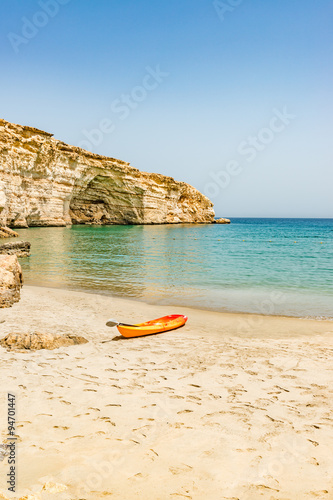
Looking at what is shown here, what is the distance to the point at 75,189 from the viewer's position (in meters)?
56.8

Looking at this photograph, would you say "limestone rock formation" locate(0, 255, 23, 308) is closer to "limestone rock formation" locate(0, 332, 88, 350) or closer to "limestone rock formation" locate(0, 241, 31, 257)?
"limestone rock formation" locate(0, 332, 88, 350)

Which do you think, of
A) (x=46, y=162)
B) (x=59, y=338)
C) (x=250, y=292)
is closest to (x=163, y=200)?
(x=46, y=162)

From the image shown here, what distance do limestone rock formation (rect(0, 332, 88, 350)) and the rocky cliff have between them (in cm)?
3828

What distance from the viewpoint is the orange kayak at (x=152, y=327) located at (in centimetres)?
709

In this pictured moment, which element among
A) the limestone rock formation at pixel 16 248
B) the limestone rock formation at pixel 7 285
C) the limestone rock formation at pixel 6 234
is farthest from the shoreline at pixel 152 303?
the limestone rock formation at pixel 6 234

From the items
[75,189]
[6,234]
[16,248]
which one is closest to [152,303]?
[16,248]

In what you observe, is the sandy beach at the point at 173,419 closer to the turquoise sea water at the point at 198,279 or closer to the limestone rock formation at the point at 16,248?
the turquoise sea water at the point at 198,279

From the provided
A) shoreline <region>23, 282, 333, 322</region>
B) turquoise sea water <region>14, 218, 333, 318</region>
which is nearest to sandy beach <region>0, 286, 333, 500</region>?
shoreline <region>23, 282, 333, 322</region>

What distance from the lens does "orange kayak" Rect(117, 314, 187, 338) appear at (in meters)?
7.09

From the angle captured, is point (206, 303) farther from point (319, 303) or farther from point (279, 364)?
point (279, 364)

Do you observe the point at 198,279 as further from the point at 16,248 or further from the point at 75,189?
the point at 75,189

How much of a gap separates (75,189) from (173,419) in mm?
56514

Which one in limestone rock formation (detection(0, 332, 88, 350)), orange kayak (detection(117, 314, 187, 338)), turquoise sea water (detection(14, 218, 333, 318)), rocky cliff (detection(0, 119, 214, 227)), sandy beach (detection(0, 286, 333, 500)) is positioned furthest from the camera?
rocky cliff (detection(0, 119, 214, 227))

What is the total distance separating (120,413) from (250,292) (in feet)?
31.0
